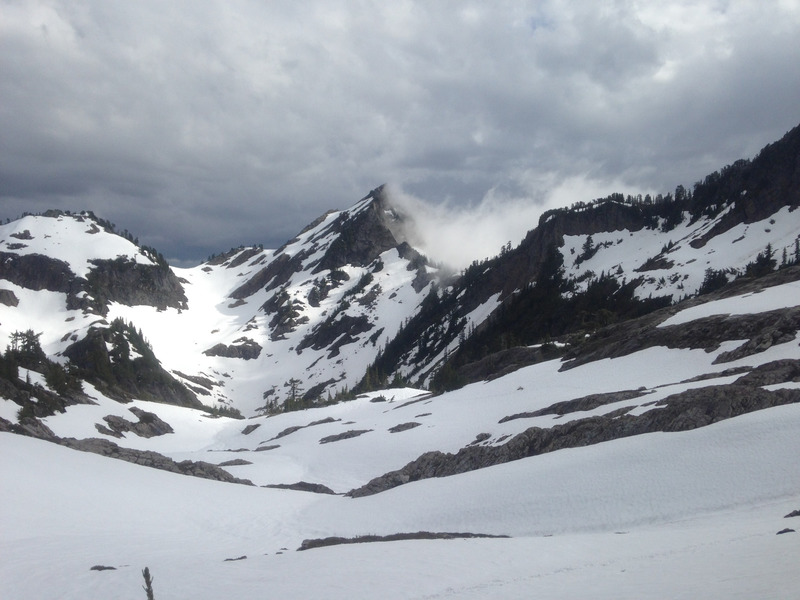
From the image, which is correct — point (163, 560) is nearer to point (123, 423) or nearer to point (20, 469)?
point (20, 469)

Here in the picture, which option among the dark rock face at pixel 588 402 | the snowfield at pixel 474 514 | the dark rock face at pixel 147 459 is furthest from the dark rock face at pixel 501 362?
the dark rock face at pixel 147 459

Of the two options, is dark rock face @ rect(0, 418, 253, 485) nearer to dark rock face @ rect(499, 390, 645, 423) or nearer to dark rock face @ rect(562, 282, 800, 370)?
dark rock face @ rect(499, 390, 645, 423)

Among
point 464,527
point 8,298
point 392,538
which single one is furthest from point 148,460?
point 8,298

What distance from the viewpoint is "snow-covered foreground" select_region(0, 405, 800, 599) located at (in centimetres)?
1448

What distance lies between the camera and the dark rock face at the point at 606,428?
2884 centimetres

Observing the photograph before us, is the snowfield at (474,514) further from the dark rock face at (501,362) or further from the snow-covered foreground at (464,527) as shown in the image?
the dark rock face at (501,362)

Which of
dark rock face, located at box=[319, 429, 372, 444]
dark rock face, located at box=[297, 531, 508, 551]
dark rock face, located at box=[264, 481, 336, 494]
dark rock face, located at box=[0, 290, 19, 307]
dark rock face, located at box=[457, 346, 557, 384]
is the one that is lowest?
dark rock face, located at box=[297, 531, 508, 551]

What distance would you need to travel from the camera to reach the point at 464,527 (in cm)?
2709

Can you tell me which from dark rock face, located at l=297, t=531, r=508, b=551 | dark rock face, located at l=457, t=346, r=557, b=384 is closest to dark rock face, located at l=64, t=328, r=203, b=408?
dark rock face, located at l=457, t=346, r=557, b=384

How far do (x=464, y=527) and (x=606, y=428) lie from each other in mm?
11560

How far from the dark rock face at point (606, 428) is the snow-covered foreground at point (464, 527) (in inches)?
88.0

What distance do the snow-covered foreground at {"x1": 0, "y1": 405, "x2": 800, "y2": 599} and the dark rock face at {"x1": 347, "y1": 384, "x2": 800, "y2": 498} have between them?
224cm

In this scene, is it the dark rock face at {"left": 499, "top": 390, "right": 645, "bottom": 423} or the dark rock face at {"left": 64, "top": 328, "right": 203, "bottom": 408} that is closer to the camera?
the dark rock face at {"left": 499, "top": 390, "right": 645, "bottom": 423}

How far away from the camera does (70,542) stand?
23016 millimetres
